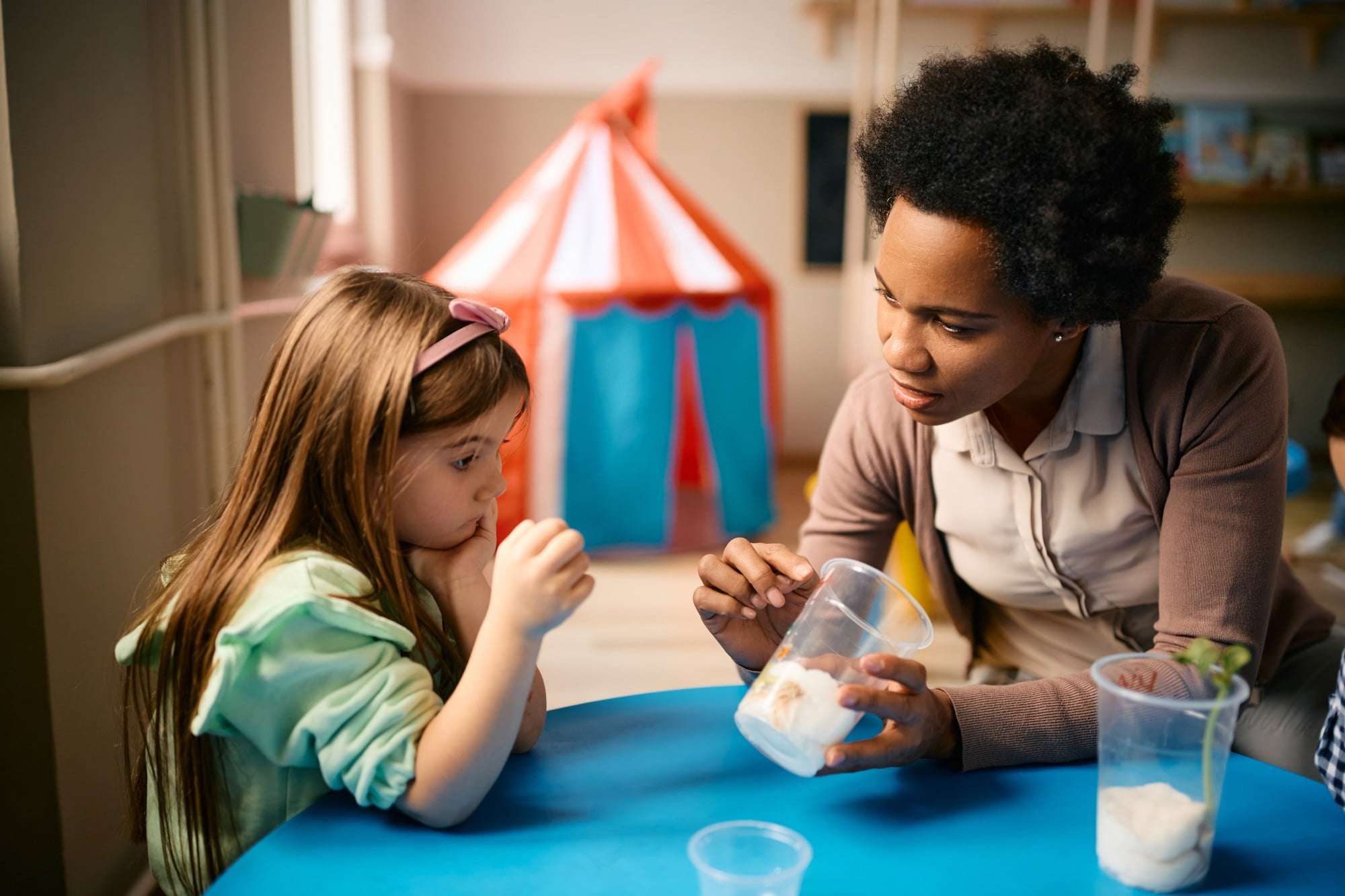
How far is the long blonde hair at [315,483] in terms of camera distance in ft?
3.09

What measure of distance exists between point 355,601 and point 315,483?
5.4 inches

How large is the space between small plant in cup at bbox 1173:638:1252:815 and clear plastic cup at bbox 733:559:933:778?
193mm

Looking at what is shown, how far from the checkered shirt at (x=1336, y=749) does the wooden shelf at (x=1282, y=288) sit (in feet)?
12.7

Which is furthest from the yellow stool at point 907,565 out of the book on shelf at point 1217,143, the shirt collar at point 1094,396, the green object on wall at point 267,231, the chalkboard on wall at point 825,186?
the book on shelf at point 1217,143

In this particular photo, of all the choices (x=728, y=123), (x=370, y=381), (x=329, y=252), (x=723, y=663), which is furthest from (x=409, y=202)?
(x=370, y=381)

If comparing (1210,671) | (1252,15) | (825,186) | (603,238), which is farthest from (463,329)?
(1252,15)

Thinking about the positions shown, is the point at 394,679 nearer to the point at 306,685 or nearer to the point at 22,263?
the point at 306,685

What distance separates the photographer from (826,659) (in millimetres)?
866

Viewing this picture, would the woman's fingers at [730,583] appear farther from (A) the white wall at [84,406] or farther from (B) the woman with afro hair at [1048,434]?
(A) the white wall at [84,406]

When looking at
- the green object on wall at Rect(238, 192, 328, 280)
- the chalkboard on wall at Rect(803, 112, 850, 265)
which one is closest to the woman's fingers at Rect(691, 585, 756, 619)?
the green object on wall at Rect(238, 192, 328, 280)

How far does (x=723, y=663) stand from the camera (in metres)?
2.80

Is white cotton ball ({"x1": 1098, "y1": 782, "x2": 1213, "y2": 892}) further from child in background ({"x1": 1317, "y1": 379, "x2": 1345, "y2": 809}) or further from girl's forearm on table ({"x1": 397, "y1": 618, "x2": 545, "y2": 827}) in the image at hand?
girl's forearm on table ({"x1": 397, "y1": 618, "x2": 545, "y2": 827})

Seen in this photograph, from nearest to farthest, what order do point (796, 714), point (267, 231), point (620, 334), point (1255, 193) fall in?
point (796, 714) → point (267, 231) → point (620, 334) → point (1255, 193)

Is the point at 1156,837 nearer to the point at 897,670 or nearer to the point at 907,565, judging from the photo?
the point at 897,670
